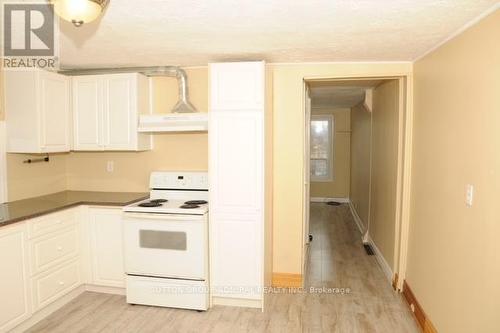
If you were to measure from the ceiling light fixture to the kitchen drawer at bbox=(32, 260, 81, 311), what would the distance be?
2274 millimetres

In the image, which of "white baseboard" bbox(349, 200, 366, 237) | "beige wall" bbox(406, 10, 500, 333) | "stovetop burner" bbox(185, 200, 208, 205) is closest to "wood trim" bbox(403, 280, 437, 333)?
"beige wall" bbox(406, 10, 500, 333)

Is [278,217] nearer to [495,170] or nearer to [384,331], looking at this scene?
[384,331]

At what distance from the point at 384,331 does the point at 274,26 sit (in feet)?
8.05

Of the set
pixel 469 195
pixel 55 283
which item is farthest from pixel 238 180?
Answer: pixel 55 283

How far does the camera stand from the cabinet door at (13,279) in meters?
2.47

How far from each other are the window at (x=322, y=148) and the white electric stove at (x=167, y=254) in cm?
594

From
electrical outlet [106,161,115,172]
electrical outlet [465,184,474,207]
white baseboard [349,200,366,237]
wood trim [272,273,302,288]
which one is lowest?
wood trim [272,273,302,288]

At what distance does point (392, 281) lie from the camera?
11.5ft

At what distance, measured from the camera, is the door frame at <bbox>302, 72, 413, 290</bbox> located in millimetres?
3186

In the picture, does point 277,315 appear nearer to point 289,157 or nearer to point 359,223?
point 289,157

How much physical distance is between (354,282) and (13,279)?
3.11 meters

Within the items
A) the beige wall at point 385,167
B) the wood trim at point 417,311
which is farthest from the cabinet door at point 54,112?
the wood trim at point 417,311

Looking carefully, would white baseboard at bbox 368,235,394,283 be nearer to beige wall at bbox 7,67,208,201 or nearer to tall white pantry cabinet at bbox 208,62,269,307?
tall white pantry cabinet at bbox 208,62,269,307

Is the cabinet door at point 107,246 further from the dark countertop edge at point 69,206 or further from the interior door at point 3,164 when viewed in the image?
the interior door at point 3,164
